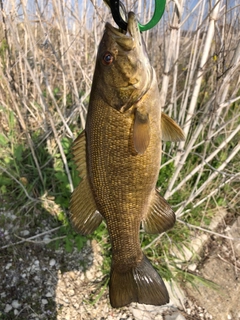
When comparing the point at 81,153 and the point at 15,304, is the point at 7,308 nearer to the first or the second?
the point at 15,304

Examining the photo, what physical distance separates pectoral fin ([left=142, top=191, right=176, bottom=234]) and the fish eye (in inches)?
25.0

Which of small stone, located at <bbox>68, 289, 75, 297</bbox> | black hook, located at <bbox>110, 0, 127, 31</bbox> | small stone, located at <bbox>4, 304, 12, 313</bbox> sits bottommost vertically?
small stone, located at <bbox>68, 289, 75, 297</bbox>

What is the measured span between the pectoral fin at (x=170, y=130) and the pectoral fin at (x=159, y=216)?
283 mm

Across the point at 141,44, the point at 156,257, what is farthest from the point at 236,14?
the point at 156,257

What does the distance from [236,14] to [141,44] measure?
1.23 meters

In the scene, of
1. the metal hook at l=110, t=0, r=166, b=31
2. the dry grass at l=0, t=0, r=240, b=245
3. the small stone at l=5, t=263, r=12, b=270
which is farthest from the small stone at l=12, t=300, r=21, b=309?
the metal hook at l=110, t=0, r=166, b=31

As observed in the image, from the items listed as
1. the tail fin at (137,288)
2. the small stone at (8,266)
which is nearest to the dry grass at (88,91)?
the small stone at (8,266)

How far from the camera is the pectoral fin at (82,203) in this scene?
51.8 inches

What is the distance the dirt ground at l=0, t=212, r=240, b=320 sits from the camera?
2.35m

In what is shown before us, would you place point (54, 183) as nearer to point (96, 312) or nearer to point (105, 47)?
point (96, 312)

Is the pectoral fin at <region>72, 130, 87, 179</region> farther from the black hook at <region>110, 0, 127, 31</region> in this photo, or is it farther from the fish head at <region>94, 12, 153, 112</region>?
the black hook at <region>110, 0, 127, 31</region>

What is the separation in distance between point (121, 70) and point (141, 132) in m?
0.24

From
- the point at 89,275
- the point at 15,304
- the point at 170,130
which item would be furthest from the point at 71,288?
the point at 170,130

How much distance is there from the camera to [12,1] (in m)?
2.08
